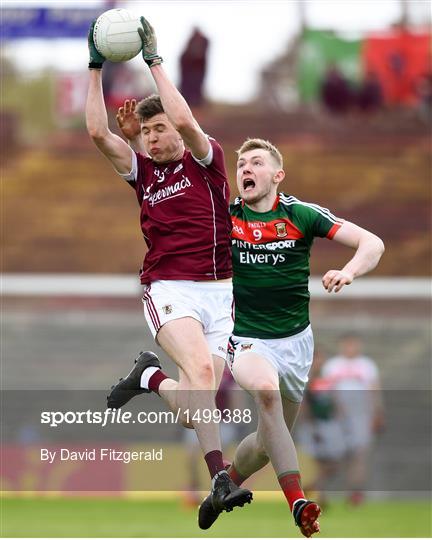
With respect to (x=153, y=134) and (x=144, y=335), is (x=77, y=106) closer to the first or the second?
(x=144, y=335)

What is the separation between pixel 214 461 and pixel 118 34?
8.60 feet

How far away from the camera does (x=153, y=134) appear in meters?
8.41

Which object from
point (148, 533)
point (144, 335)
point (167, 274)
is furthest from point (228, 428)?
point (167, 274)

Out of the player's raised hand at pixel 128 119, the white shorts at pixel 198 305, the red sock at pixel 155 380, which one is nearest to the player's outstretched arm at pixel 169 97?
the player's raised hand at pixel 128 119

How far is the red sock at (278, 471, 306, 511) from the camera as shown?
8.11 metres

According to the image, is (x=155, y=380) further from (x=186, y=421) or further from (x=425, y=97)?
(x=425, y=97)

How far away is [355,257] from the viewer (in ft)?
26.2

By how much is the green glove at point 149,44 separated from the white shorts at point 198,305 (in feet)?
4.52

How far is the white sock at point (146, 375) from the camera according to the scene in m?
8.99

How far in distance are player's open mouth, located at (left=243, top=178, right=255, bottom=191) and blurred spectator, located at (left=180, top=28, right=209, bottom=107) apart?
685 inches

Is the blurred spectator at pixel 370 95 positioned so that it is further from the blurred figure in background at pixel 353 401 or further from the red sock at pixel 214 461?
the red sock at pixel 214 461

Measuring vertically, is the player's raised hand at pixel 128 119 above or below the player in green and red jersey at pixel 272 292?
above

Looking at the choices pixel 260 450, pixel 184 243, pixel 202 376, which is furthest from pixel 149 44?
pixel 260 450

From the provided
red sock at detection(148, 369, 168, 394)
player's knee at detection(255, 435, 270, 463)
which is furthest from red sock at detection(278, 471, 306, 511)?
red sock at detection(148, 369, 168, 394)
